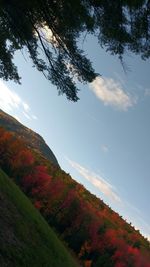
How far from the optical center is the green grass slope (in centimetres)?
1507

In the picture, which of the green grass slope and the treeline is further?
the treeline

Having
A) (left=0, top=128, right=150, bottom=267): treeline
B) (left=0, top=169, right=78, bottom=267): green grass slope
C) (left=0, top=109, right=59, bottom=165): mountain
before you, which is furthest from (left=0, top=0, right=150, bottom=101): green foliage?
(left=0, top=109, right=59, bottom=165): mountain

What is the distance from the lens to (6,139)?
119ft

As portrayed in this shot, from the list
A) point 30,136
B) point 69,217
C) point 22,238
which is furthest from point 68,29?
point 30,136

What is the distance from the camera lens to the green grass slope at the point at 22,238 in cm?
1507

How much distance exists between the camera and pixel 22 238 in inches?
686

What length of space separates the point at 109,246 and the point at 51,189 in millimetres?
5770

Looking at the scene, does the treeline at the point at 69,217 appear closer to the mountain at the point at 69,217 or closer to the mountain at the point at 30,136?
the mountain at the point at 69,217

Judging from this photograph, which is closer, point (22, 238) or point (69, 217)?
point (22, 238)

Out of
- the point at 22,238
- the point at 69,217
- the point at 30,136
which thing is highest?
the point at 30,136

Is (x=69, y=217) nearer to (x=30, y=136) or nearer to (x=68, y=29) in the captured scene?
(x=68, y=29)

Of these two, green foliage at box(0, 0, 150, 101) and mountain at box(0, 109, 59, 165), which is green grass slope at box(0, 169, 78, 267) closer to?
green foliage at box(0, 0, 150, 101)

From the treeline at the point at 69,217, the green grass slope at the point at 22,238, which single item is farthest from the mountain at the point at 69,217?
the green grass slope at the point at 22,238

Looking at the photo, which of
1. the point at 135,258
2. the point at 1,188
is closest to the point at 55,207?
the point at 135,258
